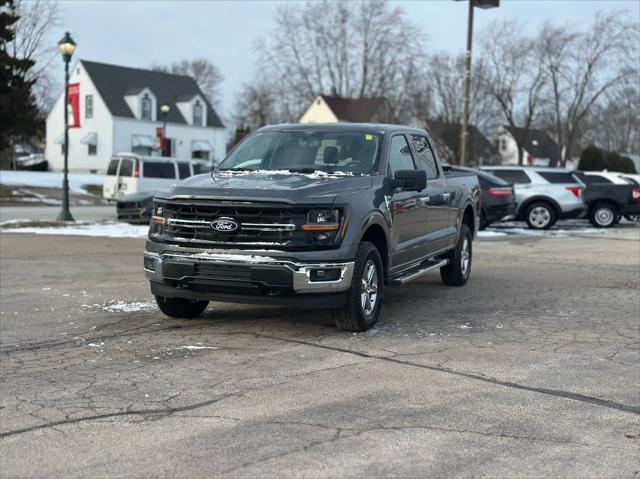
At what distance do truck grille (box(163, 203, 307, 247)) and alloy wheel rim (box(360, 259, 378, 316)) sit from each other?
803 millimetres

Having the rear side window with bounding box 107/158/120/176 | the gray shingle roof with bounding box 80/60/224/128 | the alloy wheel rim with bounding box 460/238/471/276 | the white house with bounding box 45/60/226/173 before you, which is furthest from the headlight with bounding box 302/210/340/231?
the gray shingle roof with bounding box 80/60/224/128

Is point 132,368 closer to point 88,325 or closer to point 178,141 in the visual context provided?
point 88,325

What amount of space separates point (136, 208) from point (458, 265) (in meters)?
11.6

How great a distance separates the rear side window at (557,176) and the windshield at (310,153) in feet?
49.5

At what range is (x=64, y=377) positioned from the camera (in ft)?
17.9

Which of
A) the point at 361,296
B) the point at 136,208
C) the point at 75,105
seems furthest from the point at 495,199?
the point at 75,105

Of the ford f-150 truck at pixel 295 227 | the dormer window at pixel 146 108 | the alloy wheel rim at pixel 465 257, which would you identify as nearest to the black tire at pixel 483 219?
the alloy wheel rim at pixel 465 257

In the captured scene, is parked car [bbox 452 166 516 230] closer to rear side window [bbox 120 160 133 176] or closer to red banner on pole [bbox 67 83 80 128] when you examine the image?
rear side window [bbox 120 160 133 176]

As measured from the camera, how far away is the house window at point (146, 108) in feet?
184

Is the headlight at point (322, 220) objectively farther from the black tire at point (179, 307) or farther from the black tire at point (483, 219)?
the black tire at point (483, 219)

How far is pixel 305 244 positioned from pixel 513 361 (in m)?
1.95

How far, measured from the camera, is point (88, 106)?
182 feet

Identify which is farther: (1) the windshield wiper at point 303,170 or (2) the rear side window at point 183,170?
(2) the rear side window at point 183,170

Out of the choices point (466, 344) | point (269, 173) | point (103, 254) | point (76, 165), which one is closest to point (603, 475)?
point (466, 344)
